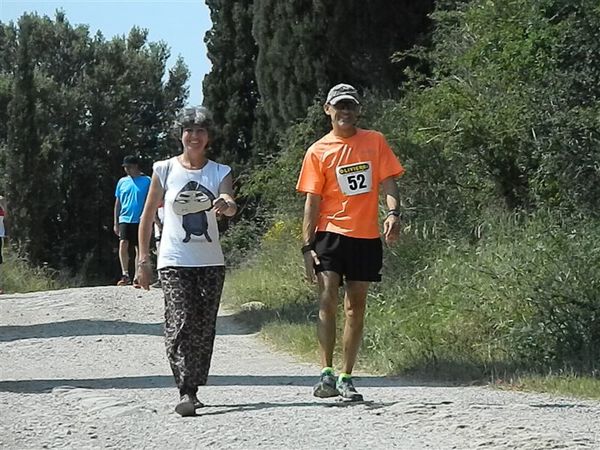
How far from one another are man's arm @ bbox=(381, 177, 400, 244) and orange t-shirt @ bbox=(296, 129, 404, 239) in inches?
2.3

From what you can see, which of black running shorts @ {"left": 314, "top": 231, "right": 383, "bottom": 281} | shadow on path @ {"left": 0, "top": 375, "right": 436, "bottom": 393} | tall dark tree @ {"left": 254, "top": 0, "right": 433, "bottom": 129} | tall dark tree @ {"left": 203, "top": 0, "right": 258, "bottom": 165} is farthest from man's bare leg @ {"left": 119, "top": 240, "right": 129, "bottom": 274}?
tall dark tree @ {"left": 203, "top": 0, "right": 258, "bottom": 165}

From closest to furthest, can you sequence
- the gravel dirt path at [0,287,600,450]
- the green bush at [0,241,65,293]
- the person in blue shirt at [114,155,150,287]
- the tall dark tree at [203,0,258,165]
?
1. the gravel dirt path at [0,287,600,450]
2. the person in blue shirt at [114,155,150,287]
3. the green bush at [0,241,65,293]
4. the tall dark tree at [203,0,258,165]

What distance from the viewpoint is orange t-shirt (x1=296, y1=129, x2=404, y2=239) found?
7977mm

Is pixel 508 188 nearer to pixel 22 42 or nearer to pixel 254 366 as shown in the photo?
pixel 254 366

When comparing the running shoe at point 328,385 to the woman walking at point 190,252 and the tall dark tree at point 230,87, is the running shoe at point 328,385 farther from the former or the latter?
the tall dark tree at point 230,87

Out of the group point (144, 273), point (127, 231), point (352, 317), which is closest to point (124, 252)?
point (127, 231)

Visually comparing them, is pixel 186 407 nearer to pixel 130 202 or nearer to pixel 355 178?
pixel 355 178

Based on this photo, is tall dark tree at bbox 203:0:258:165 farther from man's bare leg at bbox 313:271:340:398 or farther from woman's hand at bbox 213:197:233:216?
woman's hand at bbox 213:197:233:216

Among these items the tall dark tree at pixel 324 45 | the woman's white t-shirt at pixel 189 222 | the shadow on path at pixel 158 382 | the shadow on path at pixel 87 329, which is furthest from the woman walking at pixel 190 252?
the tall dark tree at pixel 324 45

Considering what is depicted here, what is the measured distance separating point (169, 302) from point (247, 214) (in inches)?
664

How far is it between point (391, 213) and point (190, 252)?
4.47ft

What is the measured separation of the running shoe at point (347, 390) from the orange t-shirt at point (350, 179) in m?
0.96

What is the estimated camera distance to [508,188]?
14008mm

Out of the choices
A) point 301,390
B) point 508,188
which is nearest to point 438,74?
point 508,188
